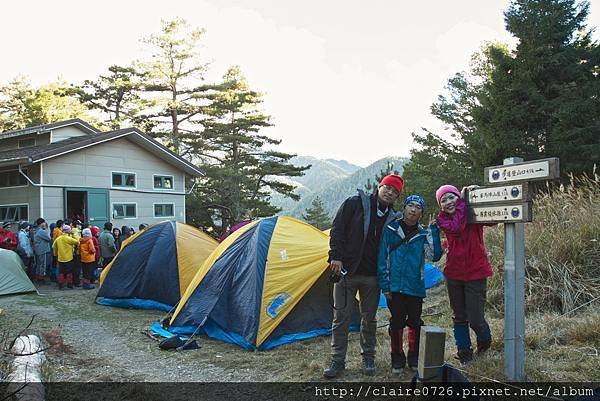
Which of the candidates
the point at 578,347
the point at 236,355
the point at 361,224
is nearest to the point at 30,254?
the point at 236,355

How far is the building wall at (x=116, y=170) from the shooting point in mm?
15548

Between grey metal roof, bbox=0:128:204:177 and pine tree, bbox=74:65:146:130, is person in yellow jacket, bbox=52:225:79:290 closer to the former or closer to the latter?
grey metal roof, bbox=0:128:204:177

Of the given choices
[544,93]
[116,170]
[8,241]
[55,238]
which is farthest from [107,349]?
[544,93]

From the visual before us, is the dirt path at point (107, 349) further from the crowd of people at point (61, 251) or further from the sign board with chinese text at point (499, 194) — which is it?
the sign board with chinese text at point (499, 194)

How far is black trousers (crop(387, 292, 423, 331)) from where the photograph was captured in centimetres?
439

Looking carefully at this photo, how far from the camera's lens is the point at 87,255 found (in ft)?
36.6

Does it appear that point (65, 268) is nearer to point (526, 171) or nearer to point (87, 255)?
point (87, 255)

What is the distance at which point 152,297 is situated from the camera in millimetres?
8430

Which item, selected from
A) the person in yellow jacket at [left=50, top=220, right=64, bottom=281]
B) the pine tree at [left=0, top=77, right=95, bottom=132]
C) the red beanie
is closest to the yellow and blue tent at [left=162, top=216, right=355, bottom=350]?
the red beanie

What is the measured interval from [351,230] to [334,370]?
4.32ft

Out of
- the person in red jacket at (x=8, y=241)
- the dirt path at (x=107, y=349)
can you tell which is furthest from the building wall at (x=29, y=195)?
the dirt path at (x=107, y=349)

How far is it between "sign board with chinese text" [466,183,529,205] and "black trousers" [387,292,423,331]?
1.08m

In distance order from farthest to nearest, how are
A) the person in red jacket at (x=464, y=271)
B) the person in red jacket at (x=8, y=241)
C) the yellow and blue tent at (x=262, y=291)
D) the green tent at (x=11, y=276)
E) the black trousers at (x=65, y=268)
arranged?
the person in red jacket at (x=8, y=241) < the black trousers at (x=65, y=268) < the green tent at (x=11, y=276) < the yellow and blue tent at (x=262, y=291) < the person in red jacket at (x=464, y=271)

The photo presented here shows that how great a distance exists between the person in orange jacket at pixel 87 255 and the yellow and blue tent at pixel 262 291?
5.55 meters
